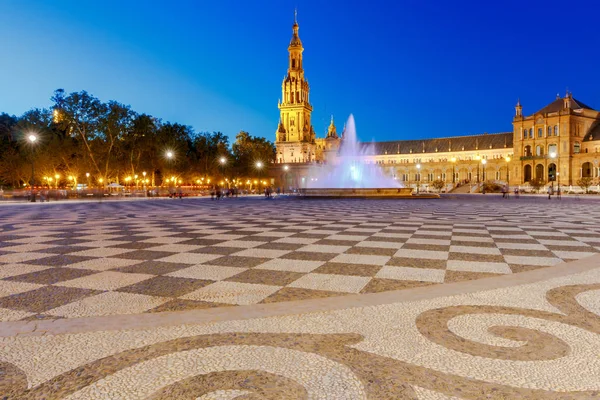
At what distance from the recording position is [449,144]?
129500 millimetres

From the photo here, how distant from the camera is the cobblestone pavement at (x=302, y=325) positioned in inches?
94.9

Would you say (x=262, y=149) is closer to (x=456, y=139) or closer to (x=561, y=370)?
(x=456, y=139)

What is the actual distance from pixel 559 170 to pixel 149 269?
10211 centimetres

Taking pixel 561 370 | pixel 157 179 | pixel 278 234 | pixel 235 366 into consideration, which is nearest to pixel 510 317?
pixel 561 370

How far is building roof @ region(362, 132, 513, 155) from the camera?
12144 cm

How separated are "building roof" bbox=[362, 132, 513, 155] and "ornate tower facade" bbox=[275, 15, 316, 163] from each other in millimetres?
33295

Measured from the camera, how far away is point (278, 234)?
32.1 ft

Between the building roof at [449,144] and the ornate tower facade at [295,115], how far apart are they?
33.3 meters

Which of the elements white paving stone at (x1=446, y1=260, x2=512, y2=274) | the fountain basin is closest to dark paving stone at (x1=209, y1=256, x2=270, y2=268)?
white paving stone at (x1=446, y1=260, x2=512, y2=274)

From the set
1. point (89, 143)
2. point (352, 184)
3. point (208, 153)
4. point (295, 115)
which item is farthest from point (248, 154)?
point (352, 184)

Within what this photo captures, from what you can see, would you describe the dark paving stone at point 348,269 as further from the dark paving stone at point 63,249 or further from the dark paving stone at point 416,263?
the dark paving stone at point 63,249

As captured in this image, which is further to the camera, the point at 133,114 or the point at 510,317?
the point at 133,114

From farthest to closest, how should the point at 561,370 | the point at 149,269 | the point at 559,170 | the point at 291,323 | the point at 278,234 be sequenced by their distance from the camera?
the point at 559,170 < the point at 278,234 < the point at 149,269 < the point at 291,323 < the point at 561,370

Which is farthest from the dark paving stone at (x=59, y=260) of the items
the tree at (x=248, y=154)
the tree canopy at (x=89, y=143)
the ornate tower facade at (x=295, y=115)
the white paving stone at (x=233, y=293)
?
the ornate tower facade at (x=295, y=115)
